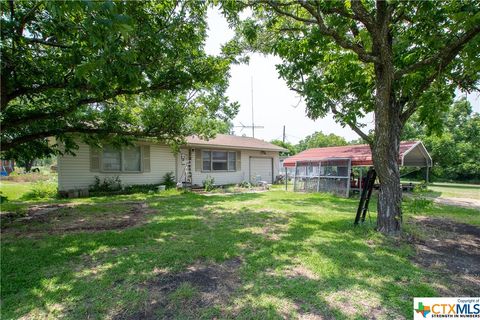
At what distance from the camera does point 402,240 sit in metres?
4.82

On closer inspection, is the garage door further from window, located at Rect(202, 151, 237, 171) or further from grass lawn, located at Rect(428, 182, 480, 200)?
grass lawn, located at Rect(428, 182, 480, 200)

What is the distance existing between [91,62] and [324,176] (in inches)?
468

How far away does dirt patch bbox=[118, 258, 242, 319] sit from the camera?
2.53 metres

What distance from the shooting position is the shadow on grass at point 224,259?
8.59 ft

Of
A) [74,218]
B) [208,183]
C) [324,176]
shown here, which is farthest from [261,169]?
[74,218]

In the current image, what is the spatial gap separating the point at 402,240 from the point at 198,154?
11.5 meters

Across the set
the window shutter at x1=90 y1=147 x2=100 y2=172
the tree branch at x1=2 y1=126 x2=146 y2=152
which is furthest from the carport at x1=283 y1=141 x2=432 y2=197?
the window shutter at x1=90 y1=147 x2=100 y2=172

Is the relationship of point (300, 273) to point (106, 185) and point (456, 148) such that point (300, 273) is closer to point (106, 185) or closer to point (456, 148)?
point (106, 185)

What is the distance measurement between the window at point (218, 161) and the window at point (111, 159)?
4729mm

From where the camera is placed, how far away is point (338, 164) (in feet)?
41.0

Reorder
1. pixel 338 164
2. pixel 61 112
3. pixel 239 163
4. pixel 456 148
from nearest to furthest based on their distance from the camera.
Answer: pixel 61 112 → pixel 338 164 → pixel 239 163 → pixel 456 148

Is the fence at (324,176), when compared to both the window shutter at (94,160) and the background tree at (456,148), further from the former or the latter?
the background tree at (456,148)

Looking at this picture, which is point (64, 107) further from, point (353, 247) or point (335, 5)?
point (353, 247)

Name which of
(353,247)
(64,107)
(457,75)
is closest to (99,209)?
(64,107)
